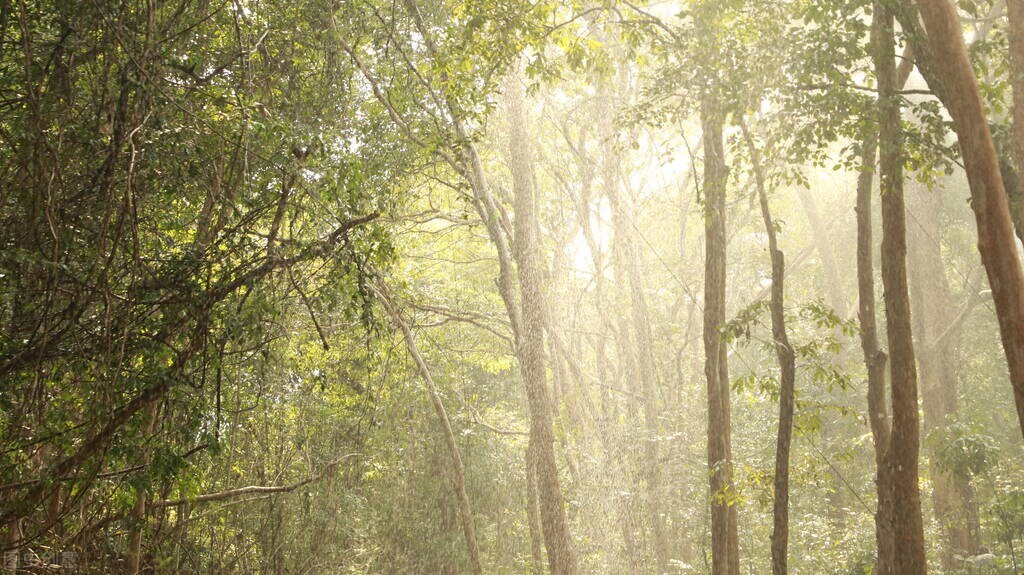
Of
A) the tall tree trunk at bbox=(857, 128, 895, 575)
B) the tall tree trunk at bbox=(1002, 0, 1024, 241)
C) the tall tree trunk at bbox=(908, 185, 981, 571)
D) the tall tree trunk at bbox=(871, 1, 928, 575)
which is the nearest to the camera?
the tall tree trunk at bbox=(1002, 0, 1024, 241)

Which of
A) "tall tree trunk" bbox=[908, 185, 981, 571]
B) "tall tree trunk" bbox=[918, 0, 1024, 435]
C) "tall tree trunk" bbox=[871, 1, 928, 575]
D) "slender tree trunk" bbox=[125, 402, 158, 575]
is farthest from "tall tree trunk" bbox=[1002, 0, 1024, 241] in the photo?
"slender tree trunk" bbox=[125, 402, 158, 575]

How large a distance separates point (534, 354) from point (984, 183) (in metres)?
5.87

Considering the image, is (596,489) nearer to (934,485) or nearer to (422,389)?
(422,389)

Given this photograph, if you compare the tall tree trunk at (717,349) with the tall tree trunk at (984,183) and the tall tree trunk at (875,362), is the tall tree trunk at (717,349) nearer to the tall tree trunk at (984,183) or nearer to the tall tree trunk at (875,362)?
the tall tree trunk at (875,362)

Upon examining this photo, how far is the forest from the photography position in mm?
3787

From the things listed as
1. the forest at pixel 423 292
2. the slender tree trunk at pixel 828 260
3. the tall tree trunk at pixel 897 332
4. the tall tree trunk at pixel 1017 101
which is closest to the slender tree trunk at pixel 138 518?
the forest at pixel 423 292

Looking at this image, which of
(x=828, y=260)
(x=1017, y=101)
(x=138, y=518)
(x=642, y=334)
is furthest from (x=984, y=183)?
(x=828, y=260)

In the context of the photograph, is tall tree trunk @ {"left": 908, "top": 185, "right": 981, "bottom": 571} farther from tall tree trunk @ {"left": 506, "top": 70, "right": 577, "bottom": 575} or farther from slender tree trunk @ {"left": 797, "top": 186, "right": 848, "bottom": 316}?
tall tree trunk @ {"left": 506, "top": 70, "right": 577, "bottom": 575}

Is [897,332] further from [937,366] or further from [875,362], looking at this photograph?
[937,366]

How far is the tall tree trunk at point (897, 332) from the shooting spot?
5.66 m

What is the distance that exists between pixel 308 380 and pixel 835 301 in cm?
1418

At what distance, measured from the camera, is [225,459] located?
282 inches

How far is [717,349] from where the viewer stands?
7.24 meters

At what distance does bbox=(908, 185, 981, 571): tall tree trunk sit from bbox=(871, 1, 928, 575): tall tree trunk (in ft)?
17.5
